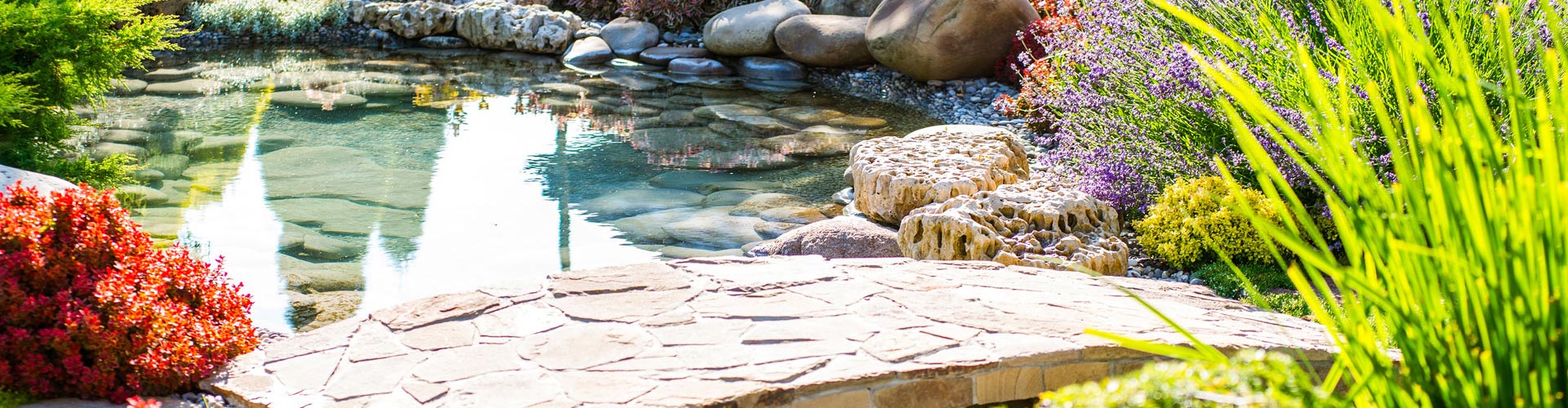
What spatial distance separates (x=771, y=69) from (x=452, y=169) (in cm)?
485

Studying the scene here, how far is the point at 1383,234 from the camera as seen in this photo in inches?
52.3

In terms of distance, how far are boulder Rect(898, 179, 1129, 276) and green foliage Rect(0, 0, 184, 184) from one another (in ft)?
12.5

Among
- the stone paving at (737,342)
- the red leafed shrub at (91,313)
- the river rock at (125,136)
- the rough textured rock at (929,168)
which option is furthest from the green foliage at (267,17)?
the stone paving at (737,342)

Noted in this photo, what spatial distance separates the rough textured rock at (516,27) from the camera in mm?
13562

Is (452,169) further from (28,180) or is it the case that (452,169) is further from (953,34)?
(953,34)

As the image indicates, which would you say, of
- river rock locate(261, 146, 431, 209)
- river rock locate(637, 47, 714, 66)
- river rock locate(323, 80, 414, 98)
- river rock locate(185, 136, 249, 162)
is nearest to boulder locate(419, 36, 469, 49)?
river rock locate(637, 47, 714, 66)

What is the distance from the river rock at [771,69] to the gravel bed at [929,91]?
7.3 inches

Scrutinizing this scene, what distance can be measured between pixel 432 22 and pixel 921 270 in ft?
39.1

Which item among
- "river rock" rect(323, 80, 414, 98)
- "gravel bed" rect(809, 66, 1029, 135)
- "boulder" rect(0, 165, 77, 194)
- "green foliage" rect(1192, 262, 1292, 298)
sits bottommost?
"river rock" rect(323, 80, 414, 98)

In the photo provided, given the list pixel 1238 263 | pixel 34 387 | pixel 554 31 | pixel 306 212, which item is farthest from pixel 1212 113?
pixel 554 31

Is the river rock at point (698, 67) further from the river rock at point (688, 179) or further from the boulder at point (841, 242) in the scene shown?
the boulder at point (841, 242)

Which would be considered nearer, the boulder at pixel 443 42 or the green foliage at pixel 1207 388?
the green foliage at pixel 1207 388

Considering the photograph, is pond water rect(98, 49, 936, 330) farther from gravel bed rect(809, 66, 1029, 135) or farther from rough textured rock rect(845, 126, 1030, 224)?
rough textured rock rect(845, 126, 1030, 224)

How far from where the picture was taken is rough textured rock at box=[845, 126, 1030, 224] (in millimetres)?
5664
